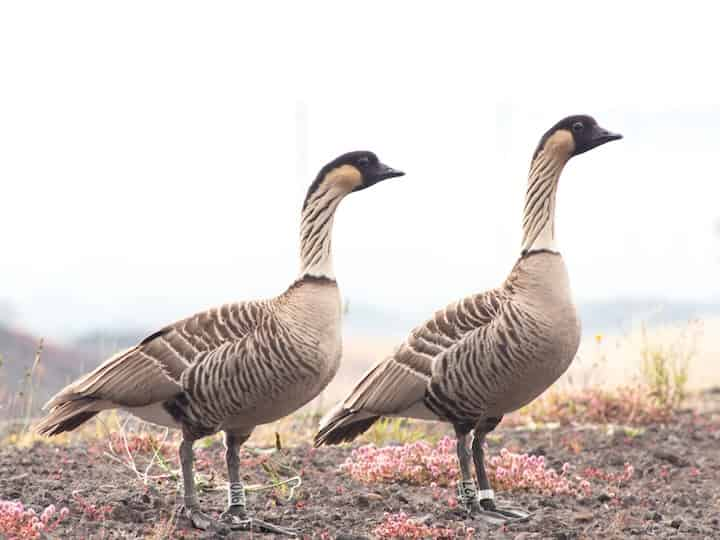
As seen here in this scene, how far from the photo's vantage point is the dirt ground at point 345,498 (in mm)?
7402

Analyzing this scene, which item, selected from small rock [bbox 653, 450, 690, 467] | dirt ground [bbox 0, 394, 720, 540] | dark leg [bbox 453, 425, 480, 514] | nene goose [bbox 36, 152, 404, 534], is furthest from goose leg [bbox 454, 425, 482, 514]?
small rock [bbox 653, 450, 690, 467]

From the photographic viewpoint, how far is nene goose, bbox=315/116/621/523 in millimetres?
7238

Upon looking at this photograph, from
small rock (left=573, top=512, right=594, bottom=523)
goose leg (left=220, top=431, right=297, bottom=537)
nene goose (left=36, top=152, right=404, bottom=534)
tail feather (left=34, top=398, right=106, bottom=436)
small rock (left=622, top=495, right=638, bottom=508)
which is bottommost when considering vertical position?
small rock (left=622, top=495, right=638, bottom=508)

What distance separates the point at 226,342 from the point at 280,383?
51cm

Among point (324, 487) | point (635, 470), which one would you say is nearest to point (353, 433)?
point (324, 487)

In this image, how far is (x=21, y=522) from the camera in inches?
266

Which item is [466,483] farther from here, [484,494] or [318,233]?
[318,233]

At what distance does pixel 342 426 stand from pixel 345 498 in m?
0.81

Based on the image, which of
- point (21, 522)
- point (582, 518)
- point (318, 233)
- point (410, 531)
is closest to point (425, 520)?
point (410, 531)

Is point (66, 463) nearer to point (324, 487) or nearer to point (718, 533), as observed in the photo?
point (324, 487)

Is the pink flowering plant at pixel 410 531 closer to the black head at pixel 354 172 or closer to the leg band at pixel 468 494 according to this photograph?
the leg band at pixel 468 494

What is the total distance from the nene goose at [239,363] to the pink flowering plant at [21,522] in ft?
2.35

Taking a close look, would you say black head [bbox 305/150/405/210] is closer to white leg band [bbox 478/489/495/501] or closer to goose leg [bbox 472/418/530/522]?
goose leg [bbox 472/418/530/522]

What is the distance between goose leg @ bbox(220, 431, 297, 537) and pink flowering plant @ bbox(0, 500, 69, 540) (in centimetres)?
116
